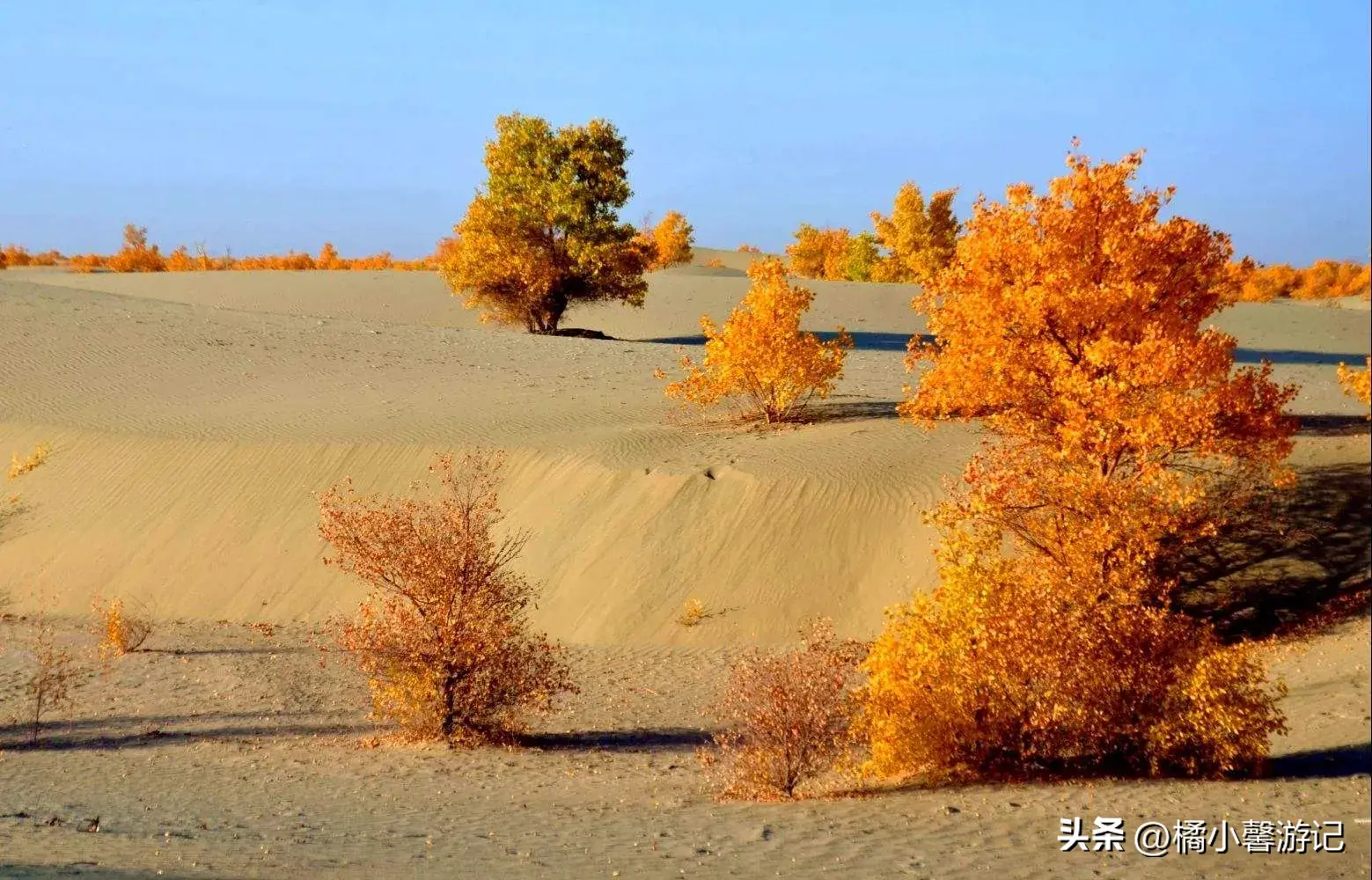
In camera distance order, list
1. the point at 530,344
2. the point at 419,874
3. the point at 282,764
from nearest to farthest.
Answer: the point at 419,874
the point at 282,764
the point at 530,344

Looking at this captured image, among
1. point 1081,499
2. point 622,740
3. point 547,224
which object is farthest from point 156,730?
point 547,224

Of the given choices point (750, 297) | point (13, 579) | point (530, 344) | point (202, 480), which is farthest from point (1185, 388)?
point (530, 344)

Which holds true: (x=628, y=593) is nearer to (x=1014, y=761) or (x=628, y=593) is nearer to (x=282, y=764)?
(x=282, y=764)

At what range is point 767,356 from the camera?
932 inches

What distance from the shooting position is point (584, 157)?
1549 inches

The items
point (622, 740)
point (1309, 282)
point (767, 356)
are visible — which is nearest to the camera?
point (622, 740)

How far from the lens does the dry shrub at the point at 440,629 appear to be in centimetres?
1386

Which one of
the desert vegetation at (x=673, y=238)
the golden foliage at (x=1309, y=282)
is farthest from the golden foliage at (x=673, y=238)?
the golden foliage at (x=1309, y=282)

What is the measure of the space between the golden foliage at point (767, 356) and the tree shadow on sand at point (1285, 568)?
800 centimetres

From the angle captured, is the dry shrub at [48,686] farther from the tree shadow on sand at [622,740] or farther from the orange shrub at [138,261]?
the orange shrub at [138,261]

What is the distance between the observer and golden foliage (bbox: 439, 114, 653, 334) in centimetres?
3984

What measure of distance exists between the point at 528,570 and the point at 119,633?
19.6 feet

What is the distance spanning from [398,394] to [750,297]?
375 inches

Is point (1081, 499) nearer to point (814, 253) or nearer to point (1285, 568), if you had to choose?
point (1285, 568)
